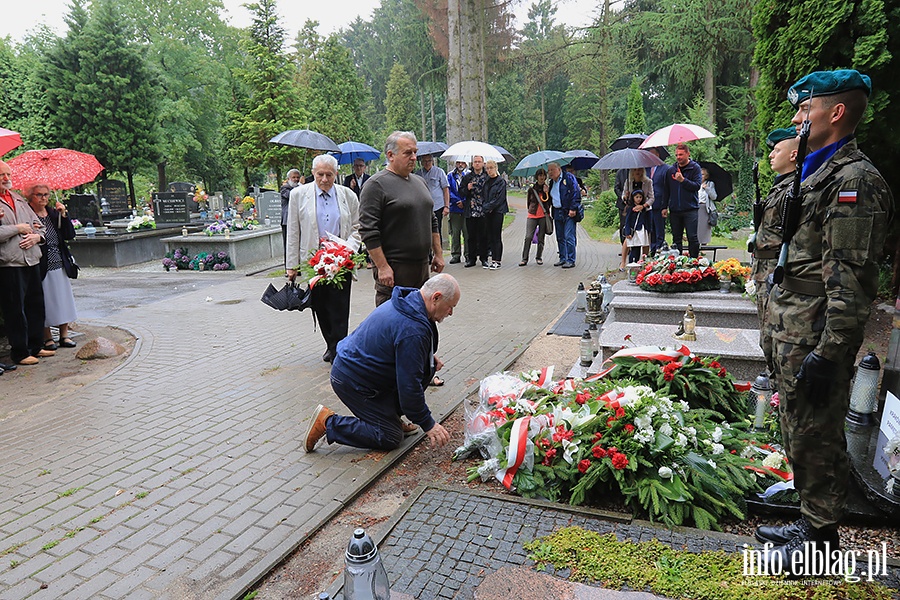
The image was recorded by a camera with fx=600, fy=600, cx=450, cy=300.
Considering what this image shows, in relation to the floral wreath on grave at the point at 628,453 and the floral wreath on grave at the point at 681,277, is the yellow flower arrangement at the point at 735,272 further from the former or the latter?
the floral wreath on grave at the point at 628,453

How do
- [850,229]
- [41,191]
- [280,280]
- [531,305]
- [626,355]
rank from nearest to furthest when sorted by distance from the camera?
1. [850,229]
2. [626,355]
3. [41,191]
4. [531,305]
5. [280,280]

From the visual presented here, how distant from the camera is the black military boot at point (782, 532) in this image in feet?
9.15

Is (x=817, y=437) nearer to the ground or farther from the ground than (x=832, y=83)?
nearer to the ground

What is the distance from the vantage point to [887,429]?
11.3 ft

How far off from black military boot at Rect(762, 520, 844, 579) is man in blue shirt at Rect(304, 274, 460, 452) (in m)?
1.92

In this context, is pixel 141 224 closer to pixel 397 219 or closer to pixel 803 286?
pixel 397 219

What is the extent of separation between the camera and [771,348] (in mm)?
2824

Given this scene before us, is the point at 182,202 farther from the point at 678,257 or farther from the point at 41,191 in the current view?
the point at 678,257

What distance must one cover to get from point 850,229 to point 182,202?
742 inches

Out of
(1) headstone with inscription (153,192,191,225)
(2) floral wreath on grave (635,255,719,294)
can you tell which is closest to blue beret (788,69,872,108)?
(2) floral wreath on grave (635,255,719,294)

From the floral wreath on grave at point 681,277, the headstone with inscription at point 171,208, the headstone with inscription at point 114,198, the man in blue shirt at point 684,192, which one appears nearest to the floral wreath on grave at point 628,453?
the floral wreath on grave at point 681,277

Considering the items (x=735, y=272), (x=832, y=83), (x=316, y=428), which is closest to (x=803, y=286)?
(x=832, y=83)

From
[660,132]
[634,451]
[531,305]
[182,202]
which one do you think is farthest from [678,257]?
[182,202]

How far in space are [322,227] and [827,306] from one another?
15.4 ft
